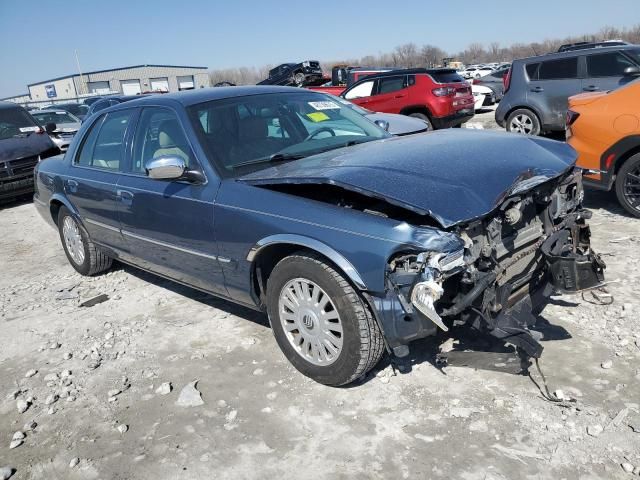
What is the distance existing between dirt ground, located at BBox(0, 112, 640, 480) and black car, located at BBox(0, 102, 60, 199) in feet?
20.7

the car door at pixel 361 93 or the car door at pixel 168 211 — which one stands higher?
the car door at pixel 361 93

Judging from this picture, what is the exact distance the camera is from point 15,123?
10211 mm

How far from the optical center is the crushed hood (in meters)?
2.64

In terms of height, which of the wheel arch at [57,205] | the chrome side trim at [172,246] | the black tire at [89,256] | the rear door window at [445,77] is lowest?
the black tire at [89,256]

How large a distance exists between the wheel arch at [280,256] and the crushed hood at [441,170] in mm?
336

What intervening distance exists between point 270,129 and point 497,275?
6.45ft

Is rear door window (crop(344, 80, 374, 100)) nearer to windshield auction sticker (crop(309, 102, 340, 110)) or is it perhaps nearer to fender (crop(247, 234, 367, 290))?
windshield auction sticker (crop(309, 102, 340, 110))

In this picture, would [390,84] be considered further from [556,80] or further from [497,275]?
[497,275]

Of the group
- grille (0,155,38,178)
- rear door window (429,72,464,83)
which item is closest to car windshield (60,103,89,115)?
grille (0,155,38,178)

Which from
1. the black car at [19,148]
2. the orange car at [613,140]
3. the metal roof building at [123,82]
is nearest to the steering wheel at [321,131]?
the orange car at [613,140]

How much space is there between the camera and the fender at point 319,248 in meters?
2.72

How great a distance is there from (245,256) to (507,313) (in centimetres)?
157

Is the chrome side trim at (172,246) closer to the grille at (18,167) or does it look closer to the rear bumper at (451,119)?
the grille at (18,167)

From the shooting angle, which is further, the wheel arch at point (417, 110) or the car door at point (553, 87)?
the wheel arch at point (417, 110)
